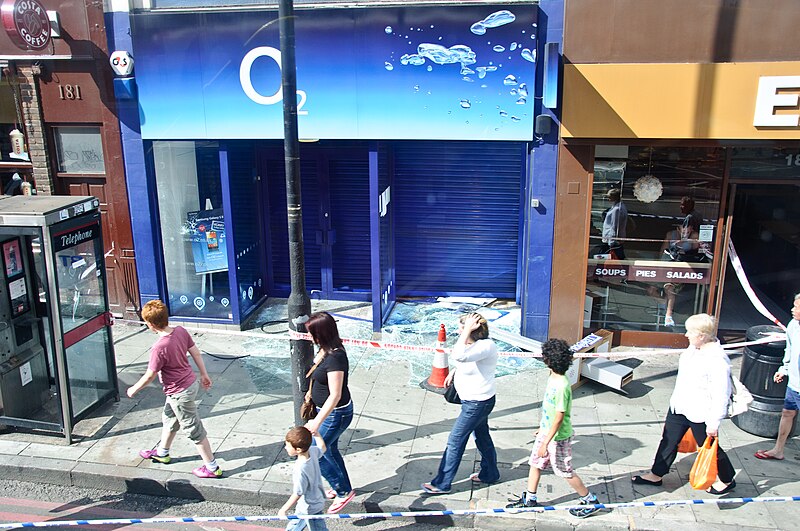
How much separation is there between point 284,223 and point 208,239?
1.42 m

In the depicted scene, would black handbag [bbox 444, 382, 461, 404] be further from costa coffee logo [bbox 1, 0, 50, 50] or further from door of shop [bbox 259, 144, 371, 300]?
costa coffee logo [bbox 1, 0, 50, 50]

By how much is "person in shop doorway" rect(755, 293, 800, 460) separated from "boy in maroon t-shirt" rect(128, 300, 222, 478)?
17.7ft

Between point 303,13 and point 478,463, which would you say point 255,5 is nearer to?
point 303,13

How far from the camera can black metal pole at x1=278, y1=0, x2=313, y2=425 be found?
5.87 meters

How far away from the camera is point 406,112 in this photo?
29.4 ft

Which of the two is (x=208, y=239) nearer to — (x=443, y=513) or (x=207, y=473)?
(x=207, y=473)

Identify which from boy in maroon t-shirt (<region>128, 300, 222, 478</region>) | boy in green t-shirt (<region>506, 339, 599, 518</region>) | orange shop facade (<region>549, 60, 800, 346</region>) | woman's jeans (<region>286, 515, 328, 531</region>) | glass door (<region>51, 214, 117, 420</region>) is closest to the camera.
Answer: woman's jeans (<region>286, 515, 328, 531</region>)

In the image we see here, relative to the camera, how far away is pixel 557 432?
219 inches

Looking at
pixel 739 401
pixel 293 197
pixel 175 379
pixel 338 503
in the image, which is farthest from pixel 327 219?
pixel 739 401

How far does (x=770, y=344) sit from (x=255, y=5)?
7502mm

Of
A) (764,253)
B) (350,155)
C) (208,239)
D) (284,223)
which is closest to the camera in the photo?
(208,239)

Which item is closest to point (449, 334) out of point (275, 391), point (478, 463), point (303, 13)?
point (275, 391)

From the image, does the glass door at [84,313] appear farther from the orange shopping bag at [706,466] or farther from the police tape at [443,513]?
the orange shopping bag at [706,466]

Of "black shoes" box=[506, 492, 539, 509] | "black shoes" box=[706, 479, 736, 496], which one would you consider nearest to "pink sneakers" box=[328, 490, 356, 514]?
"black shoes" box=[506, 492, 539, 509]
